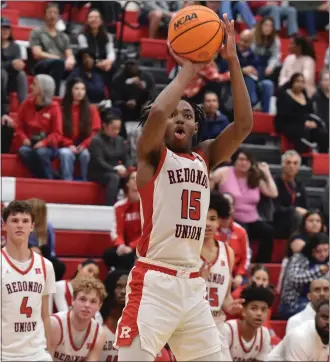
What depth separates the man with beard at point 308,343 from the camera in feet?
28.8

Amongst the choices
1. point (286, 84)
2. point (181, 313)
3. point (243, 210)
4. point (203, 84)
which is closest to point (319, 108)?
point (286, 84)

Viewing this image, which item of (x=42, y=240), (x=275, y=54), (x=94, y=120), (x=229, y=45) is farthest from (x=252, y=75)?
(x=229, y=45)

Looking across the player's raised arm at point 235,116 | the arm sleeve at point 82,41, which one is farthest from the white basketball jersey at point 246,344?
the arm sleeve at point 82,41

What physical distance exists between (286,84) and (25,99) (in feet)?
12.1

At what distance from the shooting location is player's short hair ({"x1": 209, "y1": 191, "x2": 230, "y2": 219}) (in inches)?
374

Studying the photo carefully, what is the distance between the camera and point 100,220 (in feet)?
36.9

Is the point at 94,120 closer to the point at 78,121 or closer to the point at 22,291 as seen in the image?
the point at 78,121

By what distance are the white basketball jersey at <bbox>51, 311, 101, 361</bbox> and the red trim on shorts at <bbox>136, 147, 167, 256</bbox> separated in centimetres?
302

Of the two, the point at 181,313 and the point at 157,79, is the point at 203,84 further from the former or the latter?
the point at 181,313

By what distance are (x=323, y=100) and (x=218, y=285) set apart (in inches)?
256

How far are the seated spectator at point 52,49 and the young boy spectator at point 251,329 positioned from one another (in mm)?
4799

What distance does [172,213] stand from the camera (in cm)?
546

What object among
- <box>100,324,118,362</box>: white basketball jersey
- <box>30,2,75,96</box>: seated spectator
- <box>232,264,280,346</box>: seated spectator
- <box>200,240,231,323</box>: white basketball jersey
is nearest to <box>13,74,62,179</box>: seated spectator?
<box>30,2,75,96</box>: seated spectator

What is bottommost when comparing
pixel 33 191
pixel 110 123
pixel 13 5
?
pixel 33 191
